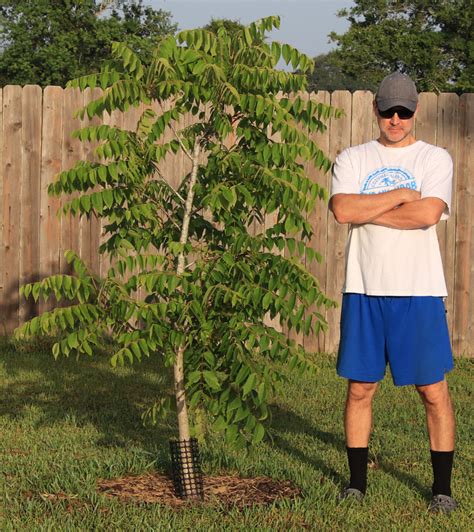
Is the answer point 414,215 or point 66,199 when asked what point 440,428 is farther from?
point 66,199

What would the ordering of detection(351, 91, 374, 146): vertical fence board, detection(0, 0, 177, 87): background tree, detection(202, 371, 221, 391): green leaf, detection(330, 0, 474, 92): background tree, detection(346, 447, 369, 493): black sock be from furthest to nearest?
detection(330, 0, 474, 92): background tree → detection(0, 0, 177, 87): background tree → detection(351, 91, 374, 146): vertical fence board → detection(346, 447, 369, 493): black sock → detection(202, 371, 221, 391): green leaf

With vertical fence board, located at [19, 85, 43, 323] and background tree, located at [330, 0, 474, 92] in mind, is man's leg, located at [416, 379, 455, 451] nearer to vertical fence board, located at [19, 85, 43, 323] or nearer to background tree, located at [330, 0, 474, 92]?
vertical fence board, located at [19, 85, 43, 323]

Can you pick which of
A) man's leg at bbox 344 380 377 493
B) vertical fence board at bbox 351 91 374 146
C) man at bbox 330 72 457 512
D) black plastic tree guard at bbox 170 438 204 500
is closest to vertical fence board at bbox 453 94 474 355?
vertical fence board at bbox 351 91 374 146

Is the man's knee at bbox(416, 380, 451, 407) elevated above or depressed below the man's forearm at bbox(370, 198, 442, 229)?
below

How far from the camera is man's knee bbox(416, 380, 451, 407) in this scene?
5.20m

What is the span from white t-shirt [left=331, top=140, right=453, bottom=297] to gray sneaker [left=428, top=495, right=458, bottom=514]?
3.40 feet

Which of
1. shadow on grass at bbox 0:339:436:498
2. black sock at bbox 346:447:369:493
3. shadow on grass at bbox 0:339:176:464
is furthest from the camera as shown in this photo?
shadow on grass at bbox 0:339:176:464

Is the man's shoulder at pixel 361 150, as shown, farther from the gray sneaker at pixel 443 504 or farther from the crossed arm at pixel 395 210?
the gray sneaker at pixel 443 504

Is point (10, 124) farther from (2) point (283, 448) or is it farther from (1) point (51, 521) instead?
(1) point (51, 521)

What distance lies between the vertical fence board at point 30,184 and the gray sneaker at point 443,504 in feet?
17.4

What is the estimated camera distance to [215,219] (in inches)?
210

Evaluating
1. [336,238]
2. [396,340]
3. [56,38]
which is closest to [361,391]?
[396,340]

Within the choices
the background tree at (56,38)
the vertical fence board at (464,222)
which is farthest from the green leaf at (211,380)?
the background tree at (56,38)

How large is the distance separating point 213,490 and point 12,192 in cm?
492
